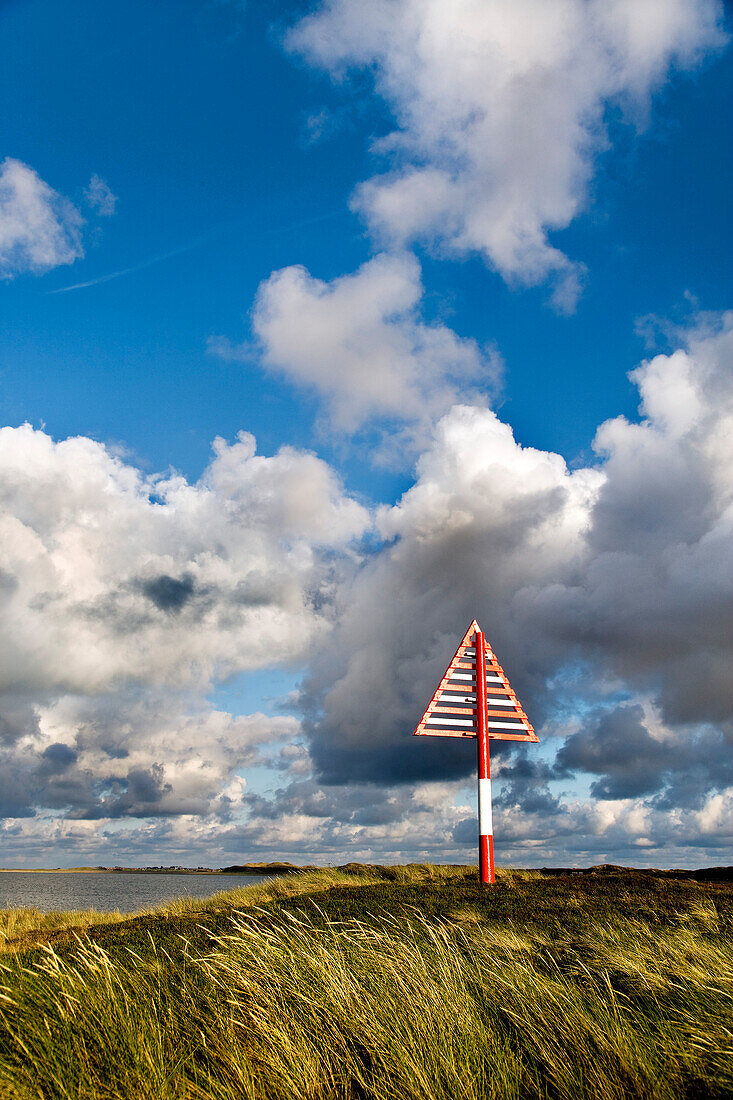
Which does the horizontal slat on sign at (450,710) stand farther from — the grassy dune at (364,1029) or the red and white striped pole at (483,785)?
the grassy dune at (364,1029)

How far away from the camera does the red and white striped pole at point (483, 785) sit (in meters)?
15.7

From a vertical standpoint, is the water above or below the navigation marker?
below

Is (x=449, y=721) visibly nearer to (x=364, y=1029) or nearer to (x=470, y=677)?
(x=470, y=677)

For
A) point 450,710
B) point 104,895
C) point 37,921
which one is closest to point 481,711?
point 450,710

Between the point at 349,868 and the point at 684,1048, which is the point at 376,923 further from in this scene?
the point at 349,868

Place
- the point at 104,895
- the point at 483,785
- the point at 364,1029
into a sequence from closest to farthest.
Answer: the point at 364,1029 → the point at 483,785 → the point at 104,895

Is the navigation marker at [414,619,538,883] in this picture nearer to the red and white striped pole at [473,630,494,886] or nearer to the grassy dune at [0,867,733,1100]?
the red and white striped pole at [473,630,494,886]

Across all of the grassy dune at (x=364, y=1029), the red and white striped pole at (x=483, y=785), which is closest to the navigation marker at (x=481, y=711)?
the red and white striped pole at (x=483, y=785)

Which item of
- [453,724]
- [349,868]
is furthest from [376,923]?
[349,868]

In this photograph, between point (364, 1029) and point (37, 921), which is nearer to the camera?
point (364, 1029)

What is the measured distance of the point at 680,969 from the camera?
633cm

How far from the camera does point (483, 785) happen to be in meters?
16.0

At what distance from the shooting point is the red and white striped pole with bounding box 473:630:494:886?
15.7m

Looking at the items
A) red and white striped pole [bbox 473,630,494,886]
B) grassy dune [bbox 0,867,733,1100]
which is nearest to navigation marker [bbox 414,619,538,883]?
red and white striped pole [bbox 473,630,494,886]
